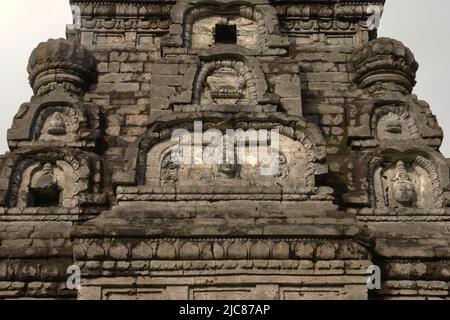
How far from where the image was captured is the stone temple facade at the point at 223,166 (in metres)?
9.12

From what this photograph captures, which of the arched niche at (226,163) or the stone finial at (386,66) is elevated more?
the stone finial at (386,66)

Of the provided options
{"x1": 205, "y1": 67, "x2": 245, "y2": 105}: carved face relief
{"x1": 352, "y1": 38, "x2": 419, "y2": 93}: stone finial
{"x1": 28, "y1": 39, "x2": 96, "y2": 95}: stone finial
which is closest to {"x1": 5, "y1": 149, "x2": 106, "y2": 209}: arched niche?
{"x1": 28, "y1": 39, "x2": 96, "y2": 95}: stone finial

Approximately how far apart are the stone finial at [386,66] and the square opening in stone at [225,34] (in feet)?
6.28

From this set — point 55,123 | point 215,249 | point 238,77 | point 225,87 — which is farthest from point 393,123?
point 55,123

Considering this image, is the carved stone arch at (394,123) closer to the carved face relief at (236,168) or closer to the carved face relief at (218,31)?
the carved face relief at (236,168)

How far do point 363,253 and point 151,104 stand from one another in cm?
359

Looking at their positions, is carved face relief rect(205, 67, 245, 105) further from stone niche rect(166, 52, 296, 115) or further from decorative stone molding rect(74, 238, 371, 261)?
decorative stone molding rect(74, 238, 371, 261)

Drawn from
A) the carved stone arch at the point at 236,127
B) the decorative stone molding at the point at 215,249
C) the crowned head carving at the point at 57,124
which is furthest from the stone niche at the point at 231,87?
the decorative stone molding at the point at 215,249

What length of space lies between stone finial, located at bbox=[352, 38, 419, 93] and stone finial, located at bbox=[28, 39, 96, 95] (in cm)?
384

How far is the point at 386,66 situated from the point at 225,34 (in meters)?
2.45

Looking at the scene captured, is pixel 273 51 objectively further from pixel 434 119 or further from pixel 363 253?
pixel 363 253

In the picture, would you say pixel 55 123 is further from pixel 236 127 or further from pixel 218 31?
pixel 218 31

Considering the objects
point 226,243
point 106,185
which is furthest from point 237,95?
point 226,243

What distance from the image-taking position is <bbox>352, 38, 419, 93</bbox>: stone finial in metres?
11.9
